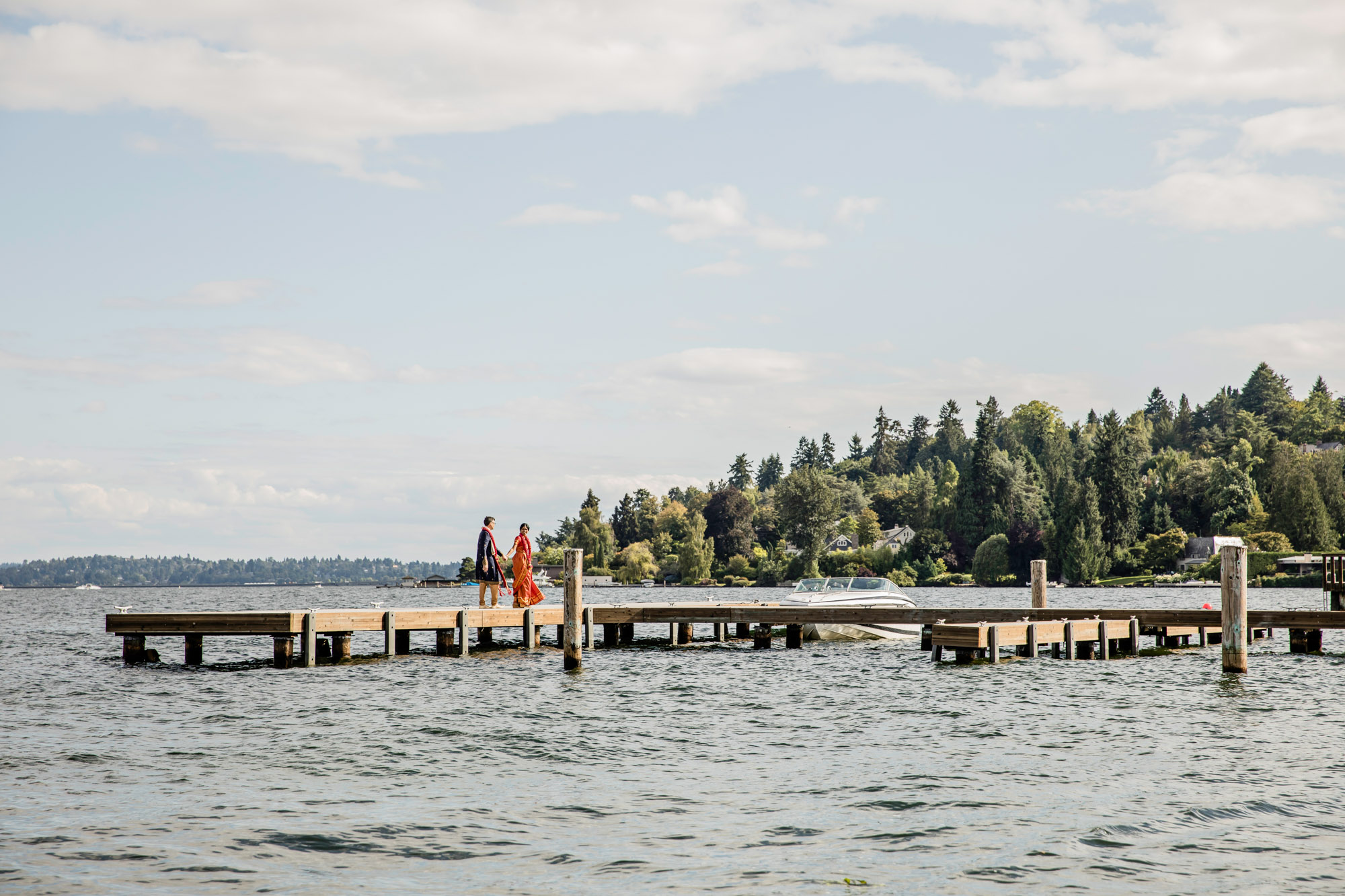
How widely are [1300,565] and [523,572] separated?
105m

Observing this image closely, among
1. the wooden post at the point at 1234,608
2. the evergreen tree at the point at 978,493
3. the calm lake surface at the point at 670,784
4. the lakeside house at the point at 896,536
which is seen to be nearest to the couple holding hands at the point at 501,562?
the calm lake surface at the point at 670,784

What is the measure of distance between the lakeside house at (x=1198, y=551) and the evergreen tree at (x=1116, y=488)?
224 inches

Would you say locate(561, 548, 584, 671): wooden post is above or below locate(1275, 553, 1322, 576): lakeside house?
above

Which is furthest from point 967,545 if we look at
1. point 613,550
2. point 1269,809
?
point 1269,809

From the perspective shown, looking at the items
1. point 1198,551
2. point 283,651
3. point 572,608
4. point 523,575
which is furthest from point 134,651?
point 1198,551

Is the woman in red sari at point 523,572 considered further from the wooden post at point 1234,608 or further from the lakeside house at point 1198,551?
the lakeside house at point 1198,551

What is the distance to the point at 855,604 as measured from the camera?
3834 cm

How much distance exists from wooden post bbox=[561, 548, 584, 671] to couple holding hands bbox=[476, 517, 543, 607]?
86.2 inches

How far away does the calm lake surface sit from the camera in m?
10.6

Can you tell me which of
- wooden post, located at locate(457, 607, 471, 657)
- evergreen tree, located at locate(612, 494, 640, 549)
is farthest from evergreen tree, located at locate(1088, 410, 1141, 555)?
wooden post, located at locate(457, 607, 471, 657)

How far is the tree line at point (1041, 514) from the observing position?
408ft

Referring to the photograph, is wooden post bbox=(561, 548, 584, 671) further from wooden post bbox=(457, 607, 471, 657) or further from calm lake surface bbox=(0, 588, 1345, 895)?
wooden post bbox=(457, 607, 471, 657)

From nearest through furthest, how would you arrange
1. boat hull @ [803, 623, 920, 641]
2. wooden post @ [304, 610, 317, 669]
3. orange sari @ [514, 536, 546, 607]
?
wooden post @ [304, 610, 317, 669]
orange sari @ [514, 536, 546, 607]
boat hull @ [803, 623, 920, 641]

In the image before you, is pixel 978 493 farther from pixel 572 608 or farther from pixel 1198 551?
pixel 572 608
